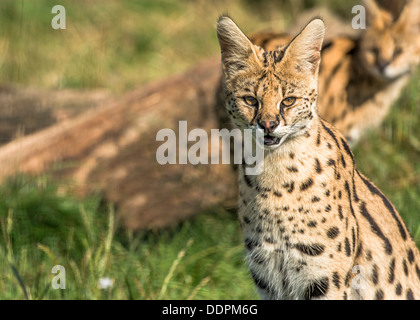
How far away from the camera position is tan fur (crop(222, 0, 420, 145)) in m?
5.92

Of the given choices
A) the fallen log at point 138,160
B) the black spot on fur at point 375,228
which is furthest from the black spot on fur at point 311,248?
the fallen log at point 138,160

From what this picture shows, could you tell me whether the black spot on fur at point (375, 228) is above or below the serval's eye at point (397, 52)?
below

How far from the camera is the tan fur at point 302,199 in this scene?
10.3 ft

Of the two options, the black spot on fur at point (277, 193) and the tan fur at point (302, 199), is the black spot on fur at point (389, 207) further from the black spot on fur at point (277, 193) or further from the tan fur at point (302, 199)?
the black spot on fur at point (277, 193)

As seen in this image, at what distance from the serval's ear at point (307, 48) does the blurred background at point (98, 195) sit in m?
1.44

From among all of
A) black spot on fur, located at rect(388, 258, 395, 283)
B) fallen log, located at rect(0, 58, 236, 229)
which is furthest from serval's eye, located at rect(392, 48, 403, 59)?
black spot on fur, located at rect(388, 258, 395, 283)

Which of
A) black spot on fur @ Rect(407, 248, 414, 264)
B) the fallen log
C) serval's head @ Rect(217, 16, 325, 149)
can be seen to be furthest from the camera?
the fallen log

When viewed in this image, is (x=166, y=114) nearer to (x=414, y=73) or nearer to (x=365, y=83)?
(x=365, y=83)

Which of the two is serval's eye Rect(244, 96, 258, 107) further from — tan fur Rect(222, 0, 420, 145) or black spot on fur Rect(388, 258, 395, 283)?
tan fur Rect(222, 0, 420, 145)

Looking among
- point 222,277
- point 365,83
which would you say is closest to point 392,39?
point 365,83

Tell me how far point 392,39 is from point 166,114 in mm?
1984

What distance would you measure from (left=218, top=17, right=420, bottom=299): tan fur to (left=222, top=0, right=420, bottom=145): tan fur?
247 centimetres

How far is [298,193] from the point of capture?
328cm

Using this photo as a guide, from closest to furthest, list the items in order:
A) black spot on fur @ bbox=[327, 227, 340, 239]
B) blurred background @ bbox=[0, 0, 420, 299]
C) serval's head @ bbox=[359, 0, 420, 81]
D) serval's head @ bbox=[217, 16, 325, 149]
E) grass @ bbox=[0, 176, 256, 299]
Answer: serval's head @ bbox=[217, 16, 325, 149] → black spot on fur @ bbox=[327, 227, 340, 239] → grass @ bbox=[0, 176, 256, 299] → blurred background @ bbox=[0, 0, 420, 299] → serval's head @ bbox=[359, 0, 420, 81]
